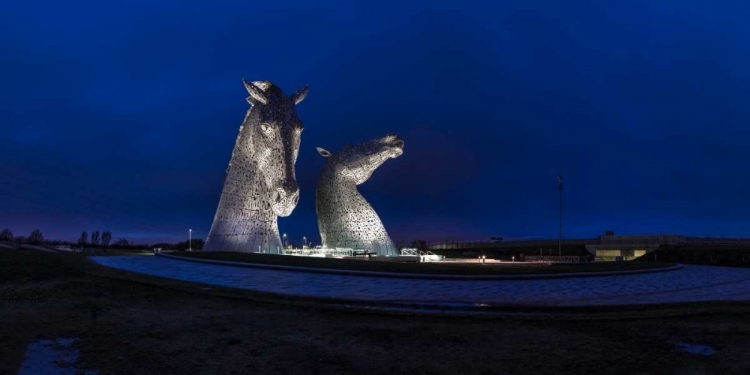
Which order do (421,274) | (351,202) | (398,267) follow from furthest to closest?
(351,202) < (398,267) < (421,274)

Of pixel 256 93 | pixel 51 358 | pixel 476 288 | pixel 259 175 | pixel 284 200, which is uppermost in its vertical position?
pixel 256 93

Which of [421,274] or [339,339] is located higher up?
[421,274]

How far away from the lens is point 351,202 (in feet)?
102

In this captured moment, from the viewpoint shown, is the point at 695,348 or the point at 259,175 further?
the point at 259,175

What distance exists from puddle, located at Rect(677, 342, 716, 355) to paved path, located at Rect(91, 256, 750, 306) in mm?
3410

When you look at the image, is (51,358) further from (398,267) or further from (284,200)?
(284,200)

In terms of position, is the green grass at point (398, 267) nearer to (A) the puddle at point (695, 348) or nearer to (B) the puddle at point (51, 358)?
(A) the puddle at point (695, 348)

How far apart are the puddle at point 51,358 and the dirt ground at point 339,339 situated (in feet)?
0.34

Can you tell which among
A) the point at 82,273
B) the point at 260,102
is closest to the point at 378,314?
the point at 82,273

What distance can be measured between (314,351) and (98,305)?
4.90 m

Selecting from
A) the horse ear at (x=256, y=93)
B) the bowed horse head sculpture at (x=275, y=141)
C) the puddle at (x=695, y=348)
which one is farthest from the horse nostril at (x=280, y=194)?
the puddle at (x=695, y=348)

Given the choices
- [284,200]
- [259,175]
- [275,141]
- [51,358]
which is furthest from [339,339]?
[259,175]

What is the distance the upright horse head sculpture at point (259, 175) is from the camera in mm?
26109

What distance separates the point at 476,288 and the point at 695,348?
720 cm
